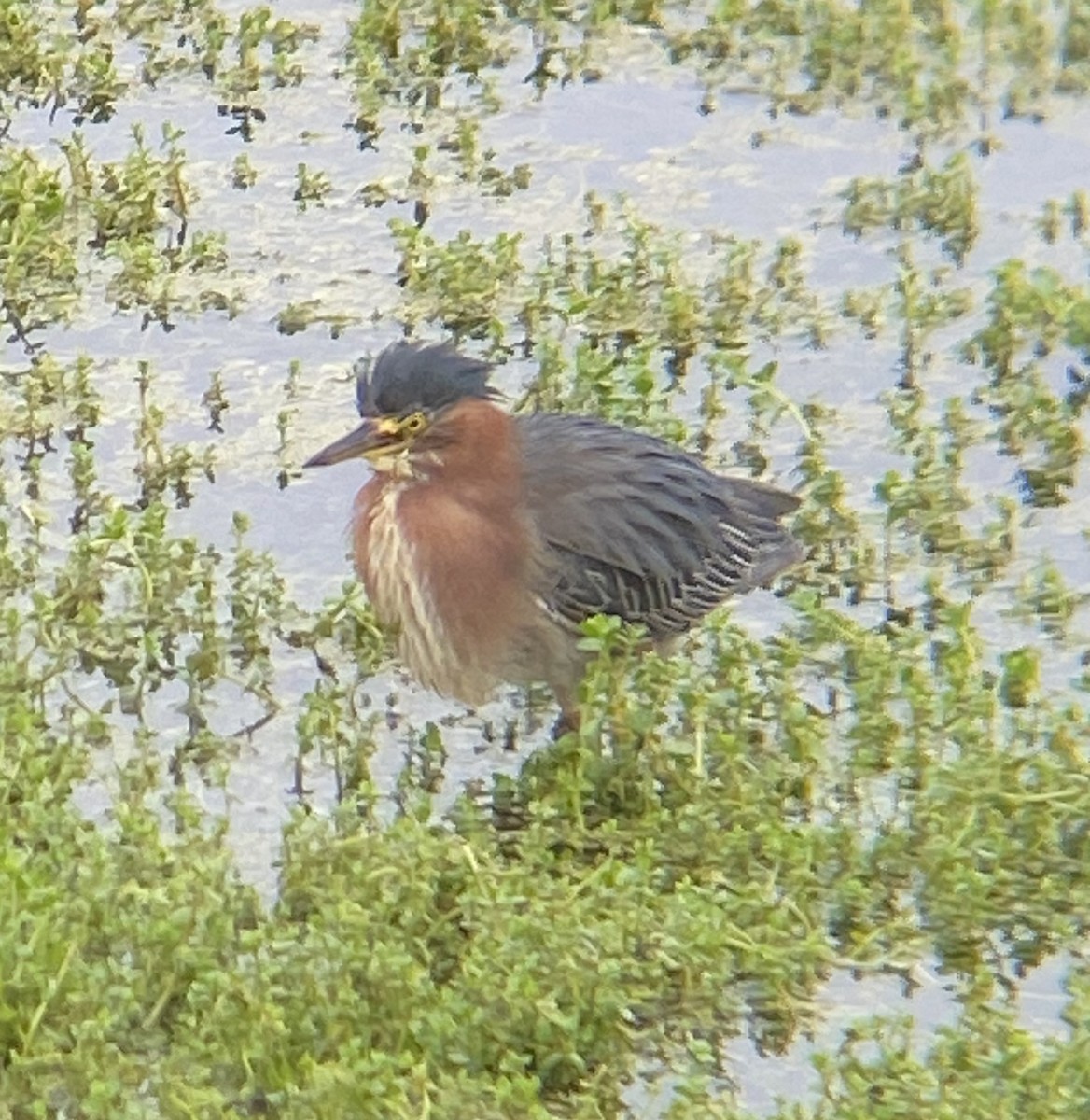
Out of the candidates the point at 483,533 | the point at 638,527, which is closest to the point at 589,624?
the point at 483,533

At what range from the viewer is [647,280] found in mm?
8992

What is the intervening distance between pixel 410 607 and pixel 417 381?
537 millimetres

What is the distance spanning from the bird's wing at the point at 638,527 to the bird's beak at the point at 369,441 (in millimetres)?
371

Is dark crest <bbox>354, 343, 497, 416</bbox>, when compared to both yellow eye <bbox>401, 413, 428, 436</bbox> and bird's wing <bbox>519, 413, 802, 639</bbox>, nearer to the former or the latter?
yellow eye <bbox>401, 413, 428, 436</bbox>

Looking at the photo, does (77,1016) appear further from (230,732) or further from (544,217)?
(544,217)

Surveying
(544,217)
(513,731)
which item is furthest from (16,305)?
(513,731)

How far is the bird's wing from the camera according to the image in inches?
274

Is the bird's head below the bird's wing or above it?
above

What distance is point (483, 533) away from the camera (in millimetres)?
6828

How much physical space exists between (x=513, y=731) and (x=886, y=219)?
3115 mm

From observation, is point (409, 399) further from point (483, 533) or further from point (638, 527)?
point (638, 527)

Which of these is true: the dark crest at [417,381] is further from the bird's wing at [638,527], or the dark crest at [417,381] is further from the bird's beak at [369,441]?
the bird's wing at [638,527]

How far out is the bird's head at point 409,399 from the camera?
6.80 meters

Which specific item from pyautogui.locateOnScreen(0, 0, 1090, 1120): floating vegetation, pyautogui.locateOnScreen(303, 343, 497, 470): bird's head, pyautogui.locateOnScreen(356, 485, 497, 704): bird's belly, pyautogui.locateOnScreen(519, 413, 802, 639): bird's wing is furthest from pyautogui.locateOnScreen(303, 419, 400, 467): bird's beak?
pyautogui.locateOnScreen(0, 0, 1090, 1120): floating vegetation
